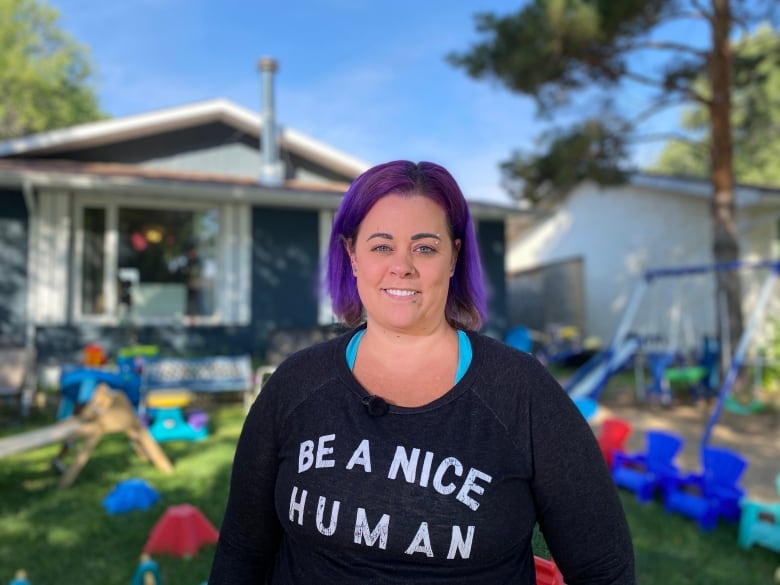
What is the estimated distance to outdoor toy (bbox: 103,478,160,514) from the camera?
13.4 feet

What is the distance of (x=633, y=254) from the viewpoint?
49.1 ft

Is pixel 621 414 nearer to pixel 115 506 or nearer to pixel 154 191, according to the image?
pixel 115 506

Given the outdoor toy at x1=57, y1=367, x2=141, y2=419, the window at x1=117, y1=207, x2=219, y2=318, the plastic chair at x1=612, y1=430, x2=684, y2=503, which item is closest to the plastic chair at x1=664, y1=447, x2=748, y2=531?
the plastic chair at x1=612, y1=430, x2=684, y2=503

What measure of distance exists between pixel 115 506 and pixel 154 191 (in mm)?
6235

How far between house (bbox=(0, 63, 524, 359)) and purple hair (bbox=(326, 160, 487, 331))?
23.2ft

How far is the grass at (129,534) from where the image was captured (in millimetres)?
3211

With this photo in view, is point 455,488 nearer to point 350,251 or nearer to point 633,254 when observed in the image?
point 350,251

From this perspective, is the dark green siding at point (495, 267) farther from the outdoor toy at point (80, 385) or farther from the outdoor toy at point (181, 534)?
the outdoor toy at point (181, 534)

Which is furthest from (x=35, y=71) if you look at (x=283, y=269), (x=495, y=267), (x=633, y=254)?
(x=633, y=254)

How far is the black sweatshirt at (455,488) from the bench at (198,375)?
21.0 feet

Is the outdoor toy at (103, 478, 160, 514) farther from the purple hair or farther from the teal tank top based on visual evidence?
the teal tank top

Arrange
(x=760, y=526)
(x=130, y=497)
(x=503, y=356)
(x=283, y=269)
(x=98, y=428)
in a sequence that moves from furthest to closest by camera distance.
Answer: (x=283, y=269), (x=98, y=428), (x=130, y=497), (x=760, y=526), (x=503, y=356)

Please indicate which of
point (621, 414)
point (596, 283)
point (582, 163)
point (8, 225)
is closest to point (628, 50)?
point (582, 163)

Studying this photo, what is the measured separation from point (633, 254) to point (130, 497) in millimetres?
13857
